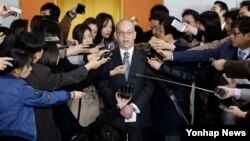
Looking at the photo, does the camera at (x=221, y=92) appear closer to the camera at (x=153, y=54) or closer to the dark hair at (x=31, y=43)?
the camera at (x=153, y=54)

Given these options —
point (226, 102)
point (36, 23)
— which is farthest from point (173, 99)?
point (36, 23)

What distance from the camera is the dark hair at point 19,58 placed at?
2359 millimetres

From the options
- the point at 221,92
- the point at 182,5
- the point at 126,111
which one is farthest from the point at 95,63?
the point at 182,5

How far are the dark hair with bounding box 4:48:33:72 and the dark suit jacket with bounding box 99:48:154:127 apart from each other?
0.78 m

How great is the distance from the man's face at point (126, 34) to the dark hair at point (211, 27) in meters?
0.75

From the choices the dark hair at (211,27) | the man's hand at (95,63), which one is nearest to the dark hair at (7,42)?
the man's hand at (95,63)

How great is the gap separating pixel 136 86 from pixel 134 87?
17 mm

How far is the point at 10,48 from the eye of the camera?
2594 millimetres

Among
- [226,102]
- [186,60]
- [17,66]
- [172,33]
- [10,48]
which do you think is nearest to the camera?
[17,66]

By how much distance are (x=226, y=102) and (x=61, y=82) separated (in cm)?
114

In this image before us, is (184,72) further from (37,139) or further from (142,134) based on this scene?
(37,139)

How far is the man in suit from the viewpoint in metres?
3.01

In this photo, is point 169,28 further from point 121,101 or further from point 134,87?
point 121,101

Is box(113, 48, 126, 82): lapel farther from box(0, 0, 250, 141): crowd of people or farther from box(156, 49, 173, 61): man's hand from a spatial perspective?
box(156, 49, 173, 61): man's hand
